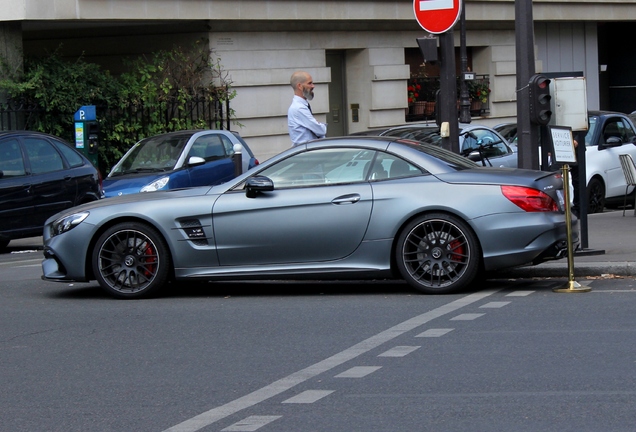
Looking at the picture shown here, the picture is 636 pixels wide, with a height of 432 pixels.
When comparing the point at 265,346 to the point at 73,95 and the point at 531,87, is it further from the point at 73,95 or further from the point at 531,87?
the point at 73,95

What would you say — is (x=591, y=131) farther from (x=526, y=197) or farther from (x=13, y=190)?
(x=526, y=197)

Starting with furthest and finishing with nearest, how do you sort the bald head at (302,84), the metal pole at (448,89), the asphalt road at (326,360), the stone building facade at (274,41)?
the stone building facade at (274,41) < the bald head at (302,84) < the metal pole at (448,89) < the asphalt road at (326,360)

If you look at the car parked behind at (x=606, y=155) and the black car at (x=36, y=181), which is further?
the car parked behind at (x=606, y=155)

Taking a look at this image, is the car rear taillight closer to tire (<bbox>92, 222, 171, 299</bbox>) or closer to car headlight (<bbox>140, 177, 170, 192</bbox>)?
tire (<bbox>92, 222, 171, 299</bbox>)

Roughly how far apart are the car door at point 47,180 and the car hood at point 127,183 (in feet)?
2.26

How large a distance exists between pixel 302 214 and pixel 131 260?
165 centimetres

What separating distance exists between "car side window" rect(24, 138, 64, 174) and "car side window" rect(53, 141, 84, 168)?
0.38ft

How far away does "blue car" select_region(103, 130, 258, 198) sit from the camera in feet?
55.2

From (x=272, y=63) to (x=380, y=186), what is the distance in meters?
16.2

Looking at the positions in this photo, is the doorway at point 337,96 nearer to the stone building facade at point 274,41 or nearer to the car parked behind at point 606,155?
the stone building facade at point 274,41

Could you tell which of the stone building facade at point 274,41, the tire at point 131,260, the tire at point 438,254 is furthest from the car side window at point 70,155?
the tire at point 438,254

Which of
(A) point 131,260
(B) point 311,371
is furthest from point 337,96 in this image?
(B) point 311,371

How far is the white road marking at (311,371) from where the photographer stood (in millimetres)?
6125

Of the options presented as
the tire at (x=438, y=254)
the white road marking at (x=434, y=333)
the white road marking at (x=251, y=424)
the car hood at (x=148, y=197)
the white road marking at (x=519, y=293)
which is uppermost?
the car hood at (x=148, y=197)
